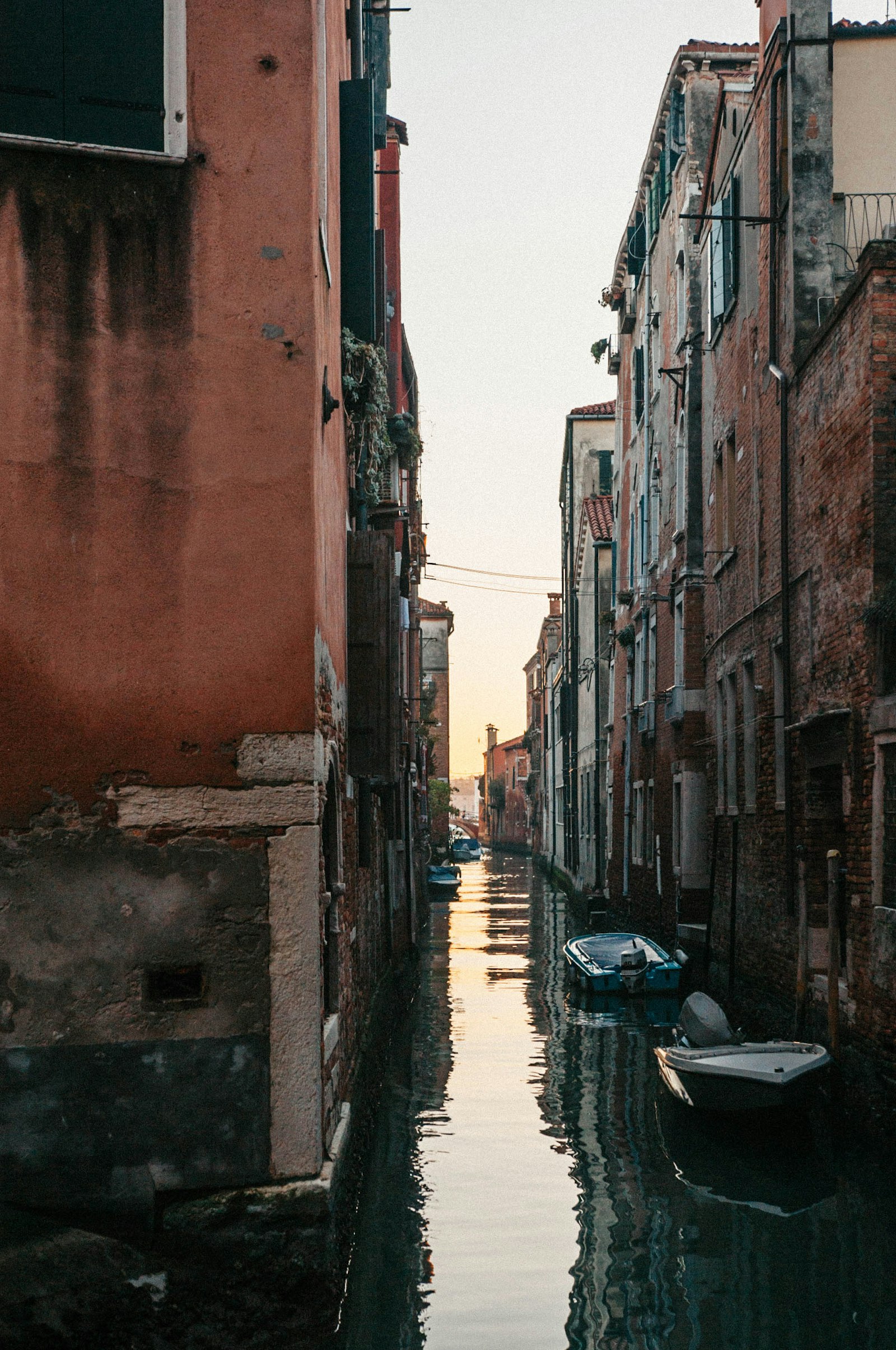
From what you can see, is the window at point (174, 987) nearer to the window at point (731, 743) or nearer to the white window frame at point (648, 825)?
the window at point (731, 743)

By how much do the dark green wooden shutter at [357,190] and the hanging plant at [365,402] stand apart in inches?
17.4

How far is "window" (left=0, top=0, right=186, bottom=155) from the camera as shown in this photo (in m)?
5.50

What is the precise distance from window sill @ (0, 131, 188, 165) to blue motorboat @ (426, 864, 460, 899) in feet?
104

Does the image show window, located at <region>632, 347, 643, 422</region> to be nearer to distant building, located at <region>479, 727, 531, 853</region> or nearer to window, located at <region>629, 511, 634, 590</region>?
window, located at <region>629, 511, 634, 590</region>

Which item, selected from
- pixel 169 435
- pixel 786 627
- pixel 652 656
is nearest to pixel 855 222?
pixel 786 627

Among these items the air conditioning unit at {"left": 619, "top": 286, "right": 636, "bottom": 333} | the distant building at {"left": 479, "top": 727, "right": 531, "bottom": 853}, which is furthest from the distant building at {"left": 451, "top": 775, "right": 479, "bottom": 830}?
the air conditioning unit at {"left": 619, "top": 286, "right": 636, "bottom": 333}

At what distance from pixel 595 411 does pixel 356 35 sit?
2514 centimetres

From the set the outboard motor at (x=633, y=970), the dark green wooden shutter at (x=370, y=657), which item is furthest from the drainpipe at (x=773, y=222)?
the outboard motor at (x=633, y=970)

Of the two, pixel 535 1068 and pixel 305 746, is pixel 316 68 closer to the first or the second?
pixel 305 746

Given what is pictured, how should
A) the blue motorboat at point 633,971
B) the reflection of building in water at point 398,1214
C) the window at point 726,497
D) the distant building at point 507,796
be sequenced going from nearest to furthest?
the reflection of building in water at point 398,1214
the window at point 726,497
the blue motorboat at point 633,971
the distant building at point 507,796

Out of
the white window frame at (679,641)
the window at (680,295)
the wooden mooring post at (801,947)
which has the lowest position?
the wooden mooring post at (801,947)

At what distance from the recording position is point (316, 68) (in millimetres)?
5797

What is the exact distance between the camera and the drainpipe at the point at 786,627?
11.6 meters

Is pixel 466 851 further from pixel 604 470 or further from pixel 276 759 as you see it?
pixel 276 759
